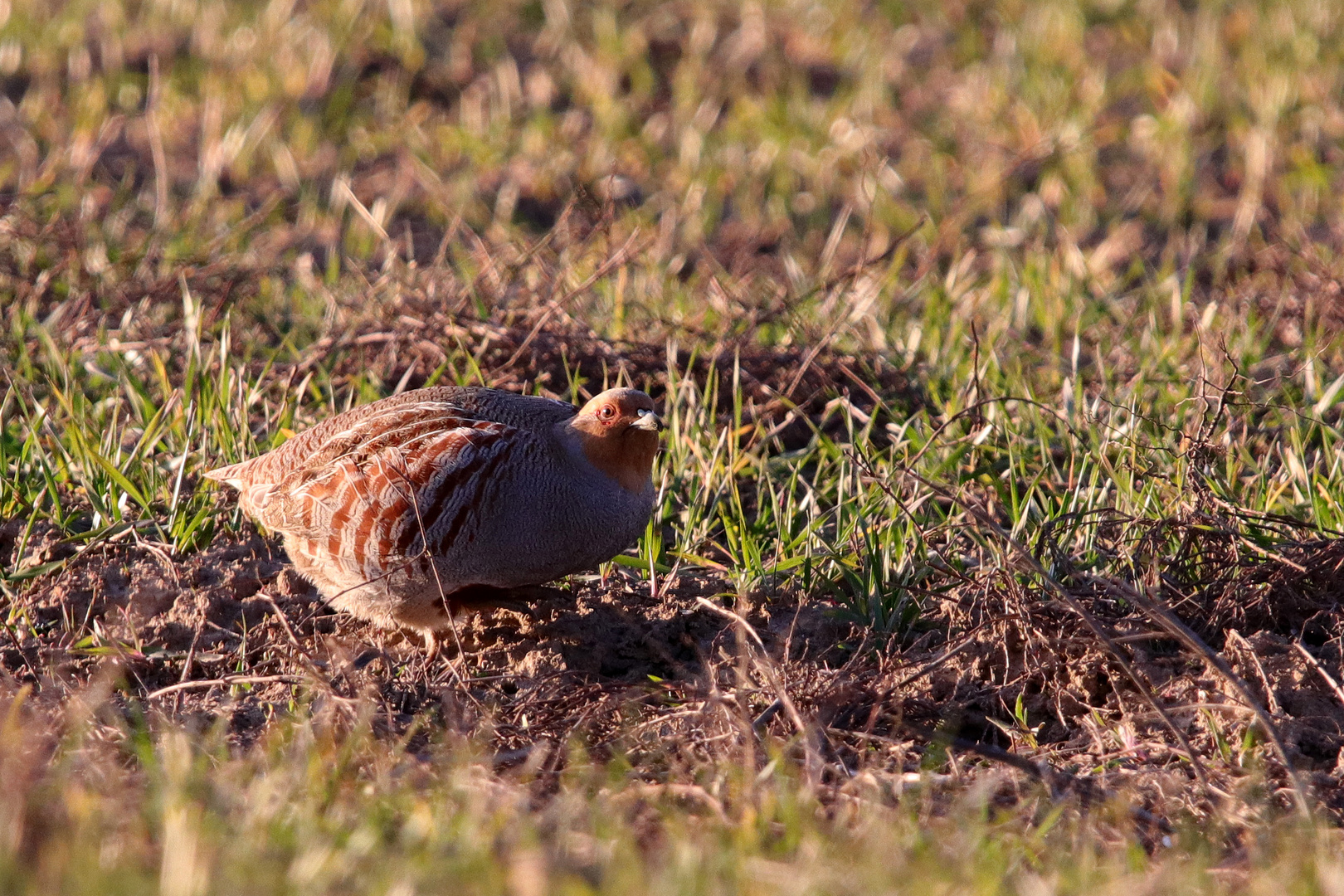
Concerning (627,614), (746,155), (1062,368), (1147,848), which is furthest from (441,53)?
(1147,848)

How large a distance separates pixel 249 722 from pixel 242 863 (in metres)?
1.32

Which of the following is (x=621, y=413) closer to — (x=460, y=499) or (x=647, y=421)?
(x=647, y=421)

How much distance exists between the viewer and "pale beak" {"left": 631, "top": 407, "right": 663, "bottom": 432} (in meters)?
3.45

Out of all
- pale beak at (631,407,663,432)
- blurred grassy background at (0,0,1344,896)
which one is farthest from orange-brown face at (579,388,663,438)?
blurred grassy background at (0,0,1344,896)

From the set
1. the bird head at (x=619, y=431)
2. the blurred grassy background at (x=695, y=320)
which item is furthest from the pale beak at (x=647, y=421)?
the blurred grassy background at (x=695, y=320)

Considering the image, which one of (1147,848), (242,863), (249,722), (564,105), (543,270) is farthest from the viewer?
(564,105)

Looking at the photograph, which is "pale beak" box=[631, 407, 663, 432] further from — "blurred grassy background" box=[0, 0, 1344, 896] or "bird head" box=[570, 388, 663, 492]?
"blurred grassy background" box=[0, 0, 1344, 896]

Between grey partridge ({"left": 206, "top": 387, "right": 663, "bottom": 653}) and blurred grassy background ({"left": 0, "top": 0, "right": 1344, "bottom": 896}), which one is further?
grey partridge ({"left": 206, "top": 387, "right": 663, "bottom": 653})

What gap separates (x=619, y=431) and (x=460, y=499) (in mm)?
430

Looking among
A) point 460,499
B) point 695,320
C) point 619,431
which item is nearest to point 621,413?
point 619,431

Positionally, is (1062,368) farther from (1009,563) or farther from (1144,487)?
(1009,563)

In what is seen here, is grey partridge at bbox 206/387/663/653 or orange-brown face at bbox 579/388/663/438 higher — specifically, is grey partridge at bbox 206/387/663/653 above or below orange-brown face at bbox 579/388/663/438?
below

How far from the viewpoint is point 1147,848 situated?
8.97 ft

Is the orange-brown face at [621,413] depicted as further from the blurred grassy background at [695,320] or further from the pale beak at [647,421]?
the blurred grassy background at [695,320]
